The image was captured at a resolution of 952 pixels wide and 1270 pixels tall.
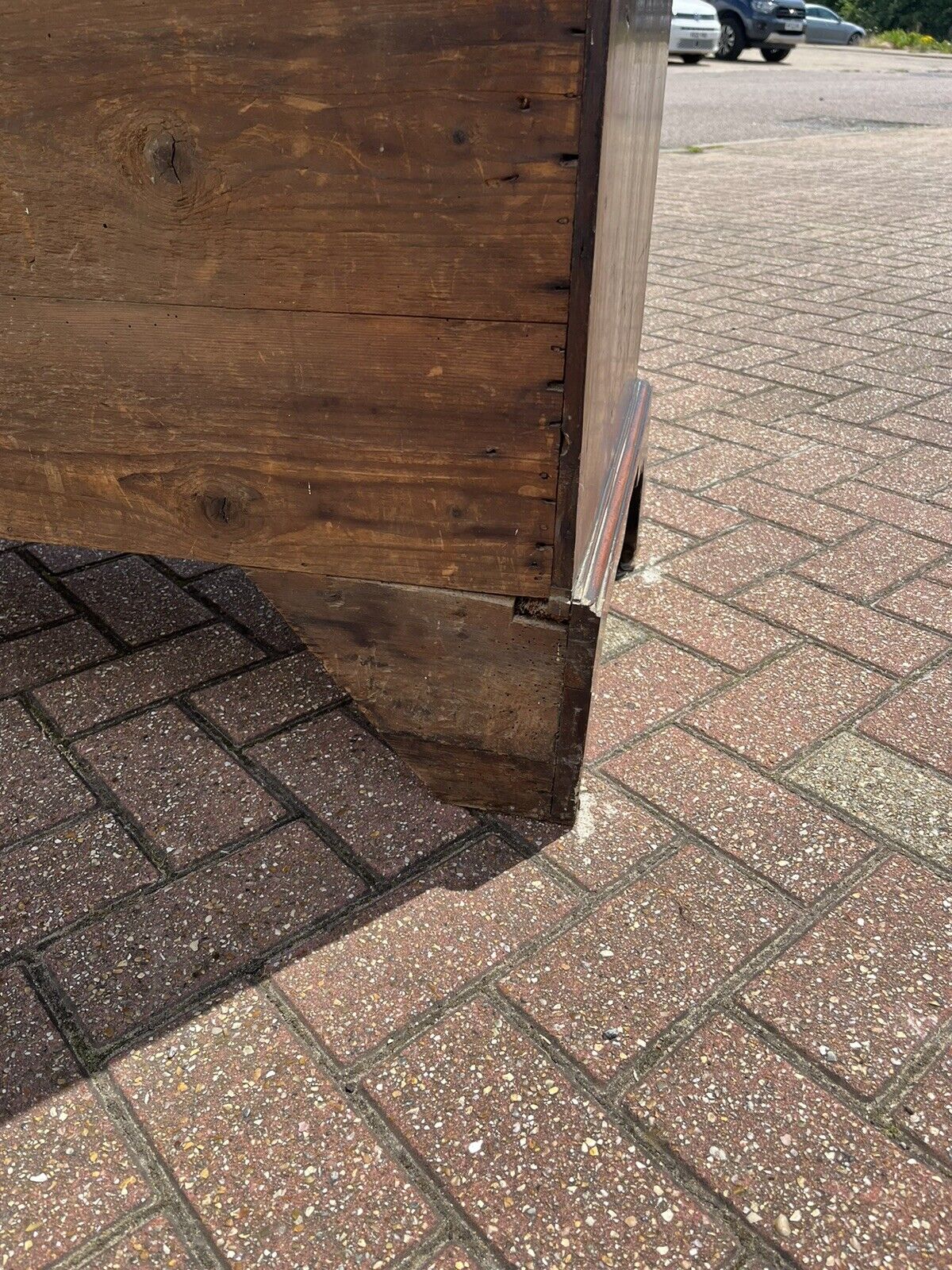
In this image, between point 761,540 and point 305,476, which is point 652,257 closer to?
point 761,540

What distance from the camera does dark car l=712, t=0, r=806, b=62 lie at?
1858 cm

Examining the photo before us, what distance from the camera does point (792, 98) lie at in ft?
45.6

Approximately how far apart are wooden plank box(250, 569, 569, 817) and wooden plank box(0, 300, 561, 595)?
0.05 meters

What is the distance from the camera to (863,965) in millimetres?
1623

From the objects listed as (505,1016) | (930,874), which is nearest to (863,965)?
(930,874)

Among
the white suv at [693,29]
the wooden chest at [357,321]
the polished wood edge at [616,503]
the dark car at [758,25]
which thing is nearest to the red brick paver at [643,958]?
the wooden chest at [357,321]

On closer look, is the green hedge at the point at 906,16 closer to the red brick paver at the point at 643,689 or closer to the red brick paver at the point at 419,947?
the red brick paver at the point at 643,689

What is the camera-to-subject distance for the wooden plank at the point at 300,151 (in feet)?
4.48

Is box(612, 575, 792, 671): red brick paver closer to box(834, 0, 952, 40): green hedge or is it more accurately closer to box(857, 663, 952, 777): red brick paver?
box(857, 663, 952, 777): red brick paver

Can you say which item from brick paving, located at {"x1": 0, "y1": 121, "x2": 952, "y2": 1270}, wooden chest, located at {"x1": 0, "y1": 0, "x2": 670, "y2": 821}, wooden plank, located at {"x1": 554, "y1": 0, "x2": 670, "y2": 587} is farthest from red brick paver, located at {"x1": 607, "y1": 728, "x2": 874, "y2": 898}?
wooden plank, located at {"x1": 554, "y1": 0, "x2": 670, "y2": 587}

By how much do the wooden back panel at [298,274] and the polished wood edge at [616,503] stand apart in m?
0.12

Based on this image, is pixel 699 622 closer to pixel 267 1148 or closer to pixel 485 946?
pixel 485 946

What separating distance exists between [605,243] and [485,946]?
1.06 meters

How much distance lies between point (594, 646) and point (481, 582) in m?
0.21
